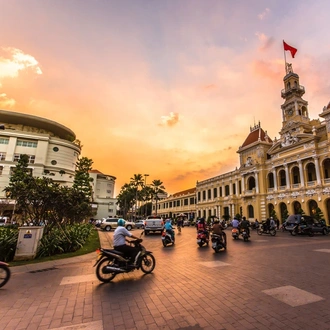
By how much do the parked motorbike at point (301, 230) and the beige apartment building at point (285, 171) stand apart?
10.5m

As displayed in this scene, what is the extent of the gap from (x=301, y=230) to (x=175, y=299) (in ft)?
66.5

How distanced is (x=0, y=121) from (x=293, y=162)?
219 feet

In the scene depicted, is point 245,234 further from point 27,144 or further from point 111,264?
point 27,144

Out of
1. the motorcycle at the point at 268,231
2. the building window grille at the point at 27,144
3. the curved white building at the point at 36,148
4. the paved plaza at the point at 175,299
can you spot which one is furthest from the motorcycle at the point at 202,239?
the building window grille at the point at 27,144

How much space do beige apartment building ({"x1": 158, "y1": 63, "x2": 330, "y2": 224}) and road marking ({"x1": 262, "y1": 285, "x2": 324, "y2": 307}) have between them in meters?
29.0

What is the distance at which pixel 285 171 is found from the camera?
34688mm

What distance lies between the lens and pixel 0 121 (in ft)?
→ 183

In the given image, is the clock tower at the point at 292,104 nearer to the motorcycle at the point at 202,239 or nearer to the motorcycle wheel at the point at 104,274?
the motorcycle at the point at 202,239

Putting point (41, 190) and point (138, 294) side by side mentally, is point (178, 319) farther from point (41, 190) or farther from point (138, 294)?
point (41, 190)

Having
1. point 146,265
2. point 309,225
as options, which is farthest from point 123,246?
point 309,225

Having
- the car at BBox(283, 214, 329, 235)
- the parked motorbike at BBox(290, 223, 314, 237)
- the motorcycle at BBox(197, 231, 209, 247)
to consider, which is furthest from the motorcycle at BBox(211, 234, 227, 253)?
the car at BBox(283, 214, 329, 235)

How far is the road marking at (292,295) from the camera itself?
4.45 m

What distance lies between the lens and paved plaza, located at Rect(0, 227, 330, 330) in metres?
3.69

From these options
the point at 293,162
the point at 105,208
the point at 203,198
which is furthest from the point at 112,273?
the point at 105,208
